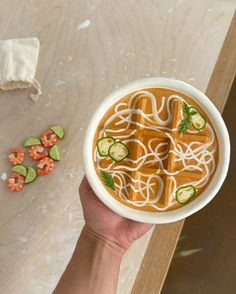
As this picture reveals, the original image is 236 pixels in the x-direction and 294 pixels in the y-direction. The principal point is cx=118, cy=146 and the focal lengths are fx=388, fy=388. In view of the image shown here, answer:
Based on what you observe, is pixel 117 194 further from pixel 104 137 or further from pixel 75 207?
pixel 75 207

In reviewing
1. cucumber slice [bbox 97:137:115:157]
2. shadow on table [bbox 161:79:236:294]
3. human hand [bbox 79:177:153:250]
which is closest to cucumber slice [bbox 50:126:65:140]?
human hand [bbox 79:177:153:250]

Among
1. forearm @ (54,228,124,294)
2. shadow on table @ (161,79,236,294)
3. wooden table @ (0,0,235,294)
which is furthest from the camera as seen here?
shadow on table @ (161,79,236,294)

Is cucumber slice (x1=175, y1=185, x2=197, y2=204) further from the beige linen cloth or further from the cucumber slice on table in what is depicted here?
the beige linen cloth

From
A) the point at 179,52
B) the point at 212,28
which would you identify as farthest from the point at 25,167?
the point at 212,28

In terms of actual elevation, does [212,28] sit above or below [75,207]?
above

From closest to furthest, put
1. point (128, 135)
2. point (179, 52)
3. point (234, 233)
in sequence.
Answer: point (128, 135), point (179, 52), point (234, 233)

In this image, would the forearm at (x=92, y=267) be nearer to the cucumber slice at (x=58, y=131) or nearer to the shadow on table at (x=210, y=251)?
the cucumber slice at (x=58, y=131)
